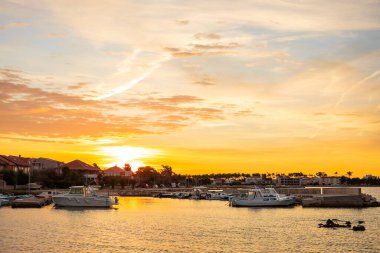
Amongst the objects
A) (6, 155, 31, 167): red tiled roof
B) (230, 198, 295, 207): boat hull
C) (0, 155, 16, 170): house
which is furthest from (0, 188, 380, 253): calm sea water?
(6, 155, 31, 167): red tiled roof

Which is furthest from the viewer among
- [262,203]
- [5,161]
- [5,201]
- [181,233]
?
[5,161]

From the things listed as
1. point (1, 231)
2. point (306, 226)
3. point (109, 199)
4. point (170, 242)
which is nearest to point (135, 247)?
point (170, 242)

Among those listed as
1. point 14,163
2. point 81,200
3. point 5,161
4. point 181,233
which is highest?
point 5,161

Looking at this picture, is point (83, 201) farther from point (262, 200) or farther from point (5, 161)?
point (5, 161)

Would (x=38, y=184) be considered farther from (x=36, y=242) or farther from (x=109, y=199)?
(x=36, y=242)

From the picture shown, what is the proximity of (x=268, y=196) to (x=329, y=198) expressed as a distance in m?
10.9

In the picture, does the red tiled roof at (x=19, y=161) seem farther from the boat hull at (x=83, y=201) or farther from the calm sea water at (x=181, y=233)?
the calm sea water at (x=181, y=233)

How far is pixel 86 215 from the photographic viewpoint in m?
78.8

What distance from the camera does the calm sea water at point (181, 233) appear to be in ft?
150

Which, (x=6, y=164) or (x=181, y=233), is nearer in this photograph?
(x=181, y=233)

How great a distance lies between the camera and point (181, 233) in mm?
56156

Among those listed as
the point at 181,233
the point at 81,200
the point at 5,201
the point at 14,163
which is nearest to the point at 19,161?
the point at 14,163

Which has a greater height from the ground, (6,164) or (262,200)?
(6,164)

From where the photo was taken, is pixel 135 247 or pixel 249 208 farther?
pixel 249 208
